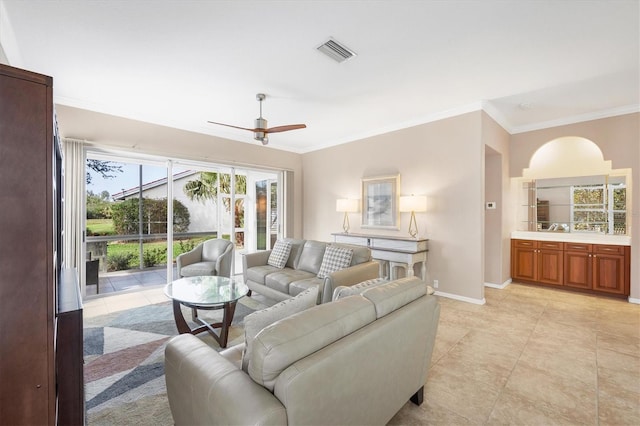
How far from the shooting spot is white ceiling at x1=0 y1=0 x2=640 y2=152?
7.07ft

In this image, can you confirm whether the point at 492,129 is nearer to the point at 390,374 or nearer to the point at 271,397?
the point at 390,374

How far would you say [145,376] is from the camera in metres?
2.23

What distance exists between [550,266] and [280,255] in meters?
4.45

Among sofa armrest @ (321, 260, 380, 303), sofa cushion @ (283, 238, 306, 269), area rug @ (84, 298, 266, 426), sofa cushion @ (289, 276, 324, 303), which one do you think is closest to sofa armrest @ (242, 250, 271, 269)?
sofa cushion @ (283, 238, 306, 269)

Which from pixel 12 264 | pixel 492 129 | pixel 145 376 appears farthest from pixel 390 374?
pixel 492 129

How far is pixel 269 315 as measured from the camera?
4.69ft

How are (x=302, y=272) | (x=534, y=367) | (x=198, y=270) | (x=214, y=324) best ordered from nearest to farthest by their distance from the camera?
(x=534, y=367), (x=214, y=324), (x=302, y=272), (x=198, y=270)

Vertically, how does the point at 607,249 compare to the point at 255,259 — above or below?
above

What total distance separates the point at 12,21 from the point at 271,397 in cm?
336

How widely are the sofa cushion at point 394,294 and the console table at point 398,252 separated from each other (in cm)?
240

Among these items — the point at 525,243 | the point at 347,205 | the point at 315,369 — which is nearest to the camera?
the point at 315,369

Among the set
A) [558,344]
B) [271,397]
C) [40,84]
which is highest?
[40,84]

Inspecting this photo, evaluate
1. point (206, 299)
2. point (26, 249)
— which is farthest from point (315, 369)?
point (206, 299)

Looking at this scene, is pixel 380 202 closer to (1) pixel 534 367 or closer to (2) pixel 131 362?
(1) pixel 534 367
